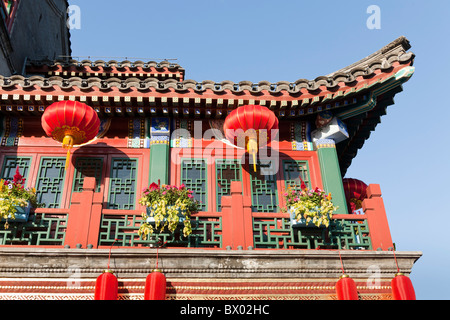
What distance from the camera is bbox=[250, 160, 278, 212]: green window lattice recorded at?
9.50 metres

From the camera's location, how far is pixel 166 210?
7.71 meters

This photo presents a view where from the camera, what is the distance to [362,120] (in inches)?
427

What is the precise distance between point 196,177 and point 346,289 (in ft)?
13.0

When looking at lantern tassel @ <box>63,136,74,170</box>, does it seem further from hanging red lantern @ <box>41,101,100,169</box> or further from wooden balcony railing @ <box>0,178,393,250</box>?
wooden balcony railing @ <box>0,178,393,250</box>

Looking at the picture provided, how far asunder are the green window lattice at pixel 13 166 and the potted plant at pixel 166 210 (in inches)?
121

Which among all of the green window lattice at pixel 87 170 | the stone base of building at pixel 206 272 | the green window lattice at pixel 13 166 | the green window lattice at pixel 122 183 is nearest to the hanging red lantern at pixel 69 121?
the green window lattice at pixel 87 170

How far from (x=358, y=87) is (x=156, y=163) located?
4374mm

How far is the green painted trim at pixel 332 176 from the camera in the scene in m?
9.32

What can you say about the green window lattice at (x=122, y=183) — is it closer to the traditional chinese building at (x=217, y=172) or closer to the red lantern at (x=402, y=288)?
the traditional chinese building at (x=217, y=172)

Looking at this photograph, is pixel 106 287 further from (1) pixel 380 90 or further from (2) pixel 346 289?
(1) pixel 380 90

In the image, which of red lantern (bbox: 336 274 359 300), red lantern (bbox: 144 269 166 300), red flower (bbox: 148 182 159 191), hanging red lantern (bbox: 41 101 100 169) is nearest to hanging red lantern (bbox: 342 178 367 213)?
red lantern (bbox: 336 274 359 300)

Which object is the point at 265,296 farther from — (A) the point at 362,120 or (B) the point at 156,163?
(A) the point at 362,120
